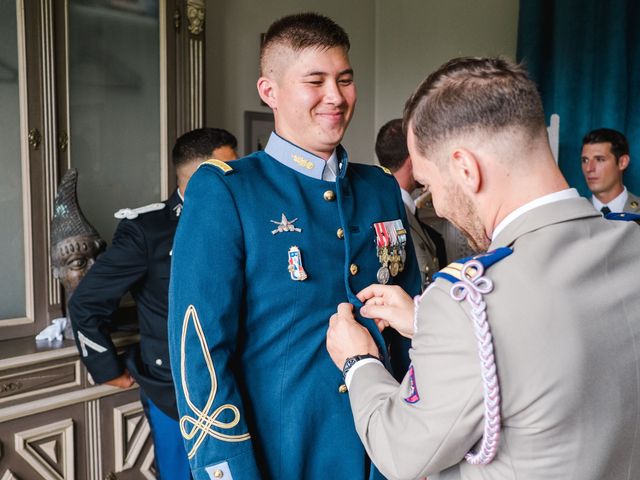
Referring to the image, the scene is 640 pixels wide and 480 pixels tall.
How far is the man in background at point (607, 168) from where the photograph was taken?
10.1ft

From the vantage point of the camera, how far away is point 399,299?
46.5 inches

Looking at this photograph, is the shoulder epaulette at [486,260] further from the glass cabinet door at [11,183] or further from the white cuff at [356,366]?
the glass cabinet door at [11,183]

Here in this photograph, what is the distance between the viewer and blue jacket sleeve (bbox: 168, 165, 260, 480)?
3.65 feet

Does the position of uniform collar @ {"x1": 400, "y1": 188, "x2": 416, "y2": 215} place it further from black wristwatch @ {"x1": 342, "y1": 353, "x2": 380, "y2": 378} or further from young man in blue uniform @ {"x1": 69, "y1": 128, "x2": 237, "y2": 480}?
black wristwatch @ {"x1": 342, "y1": 353, "x2": 380, "y2": 378}

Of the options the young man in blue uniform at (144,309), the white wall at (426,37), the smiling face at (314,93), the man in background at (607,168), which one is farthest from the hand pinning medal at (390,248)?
the white wall at (426,37)

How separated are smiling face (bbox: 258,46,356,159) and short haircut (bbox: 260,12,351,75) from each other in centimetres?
1

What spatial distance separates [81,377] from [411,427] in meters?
1.63

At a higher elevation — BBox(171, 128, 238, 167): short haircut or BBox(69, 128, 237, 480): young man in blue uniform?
BBox(171, 128, 238, 167): short haircut

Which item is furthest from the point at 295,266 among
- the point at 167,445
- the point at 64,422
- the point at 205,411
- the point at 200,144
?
the point at 64,422

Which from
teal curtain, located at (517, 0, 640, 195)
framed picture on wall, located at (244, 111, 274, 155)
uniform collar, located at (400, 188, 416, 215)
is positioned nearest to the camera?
uniform collar, located at (400, 188, 416, 215)

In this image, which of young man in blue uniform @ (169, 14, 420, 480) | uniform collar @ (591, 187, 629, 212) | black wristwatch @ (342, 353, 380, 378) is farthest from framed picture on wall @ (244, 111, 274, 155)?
black wristwatch @ (342, 353, 380, 378)

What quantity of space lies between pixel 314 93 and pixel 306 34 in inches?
4.9

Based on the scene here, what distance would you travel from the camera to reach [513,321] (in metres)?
0.74

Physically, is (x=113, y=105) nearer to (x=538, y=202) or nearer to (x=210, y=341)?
(x=210, y=341)
